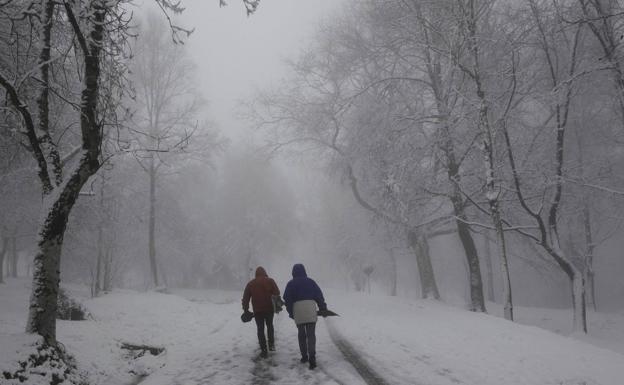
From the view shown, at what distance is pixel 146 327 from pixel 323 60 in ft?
46.8

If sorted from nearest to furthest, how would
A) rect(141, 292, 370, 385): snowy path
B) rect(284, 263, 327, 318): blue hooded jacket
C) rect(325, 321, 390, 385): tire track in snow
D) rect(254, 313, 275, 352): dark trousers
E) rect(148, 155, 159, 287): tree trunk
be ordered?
1. rect(325, 321, 390, 385): tire track in snow
2. rect(141, 292, 370, 385): snowy path
3. rect(284, 263, 327, 318): blue hooded jacket
4. rect(254, 313, 275, 352): dark trousers
5. rect(148, 155, 159, 287): tree trunk

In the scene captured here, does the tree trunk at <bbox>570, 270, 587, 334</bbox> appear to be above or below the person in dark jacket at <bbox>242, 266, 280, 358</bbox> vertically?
below

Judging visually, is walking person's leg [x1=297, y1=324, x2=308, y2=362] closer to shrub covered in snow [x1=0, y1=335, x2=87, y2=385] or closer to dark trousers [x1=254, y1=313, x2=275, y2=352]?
dark trousers [x1=254, y1=313, x2=275, y2=352]

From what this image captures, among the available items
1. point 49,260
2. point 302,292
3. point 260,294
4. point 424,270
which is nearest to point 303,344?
point 302,292

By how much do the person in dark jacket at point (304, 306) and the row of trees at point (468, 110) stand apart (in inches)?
282

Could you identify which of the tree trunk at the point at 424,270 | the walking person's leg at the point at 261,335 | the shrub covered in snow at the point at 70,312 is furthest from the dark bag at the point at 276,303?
the tree trunk at the point at 424,270

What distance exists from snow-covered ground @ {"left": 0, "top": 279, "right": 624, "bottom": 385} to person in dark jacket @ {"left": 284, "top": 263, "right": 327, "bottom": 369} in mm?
401

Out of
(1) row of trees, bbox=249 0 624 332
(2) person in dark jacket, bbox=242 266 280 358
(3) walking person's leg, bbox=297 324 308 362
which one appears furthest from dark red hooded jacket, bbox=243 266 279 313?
(1) row of trees, bbox=249 0 624 332

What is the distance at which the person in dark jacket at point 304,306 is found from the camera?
767cm

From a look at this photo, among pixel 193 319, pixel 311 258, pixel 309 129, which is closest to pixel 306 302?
pixel 193 319

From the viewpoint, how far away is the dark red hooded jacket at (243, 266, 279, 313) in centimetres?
862

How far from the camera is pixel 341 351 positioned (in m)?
8.56

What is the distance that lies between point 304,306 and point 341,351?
5.00 ft

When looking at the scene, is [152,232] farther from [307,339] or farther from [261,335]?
[307,339]
